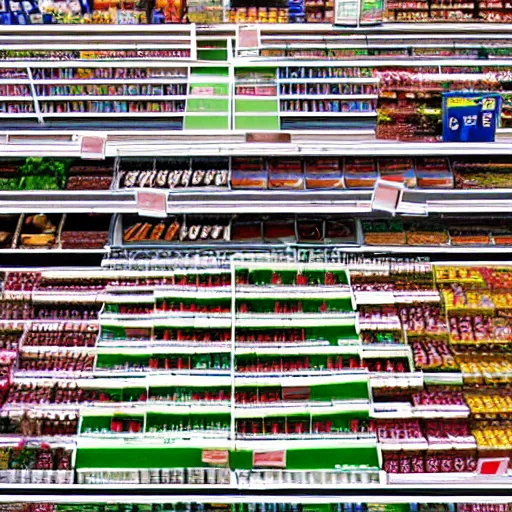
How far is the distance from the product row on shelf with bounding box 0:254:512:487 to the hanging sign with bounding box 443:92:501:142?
29.8 inches

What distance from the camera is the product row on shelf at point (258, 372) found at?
2754 mm

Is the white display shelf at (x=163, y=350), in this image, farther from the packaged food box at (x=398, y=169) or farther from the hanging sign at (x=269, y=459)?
the packaged food box at (x=398, y=169)

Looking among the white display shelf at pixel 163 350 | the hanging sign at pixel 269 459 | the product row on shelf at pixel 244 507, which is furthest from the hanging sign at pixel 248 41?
the product row on shelf at pixel 244 507

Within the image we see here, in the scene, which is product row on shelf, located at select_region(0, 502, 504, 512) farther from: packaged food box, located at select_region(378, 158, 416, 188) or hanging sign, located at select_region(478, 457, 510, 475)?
packaged food box, located at select_region(378, 158, 416, 188)

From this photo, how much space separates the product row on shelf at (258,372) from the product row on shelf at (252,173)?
49 centimetres

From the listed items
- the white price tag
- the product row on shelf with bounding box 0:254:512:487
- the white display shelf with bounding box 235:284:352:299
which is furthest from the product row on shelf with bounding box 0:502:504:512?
the white price tag

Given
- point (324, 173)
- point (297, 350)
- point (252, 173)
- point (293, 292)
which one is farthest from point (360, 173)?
point (297, 350)

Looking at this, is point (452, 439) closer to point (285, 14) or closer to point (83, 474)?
point (83, 474)

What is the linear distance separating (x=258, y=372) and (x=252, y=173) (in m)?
1.27

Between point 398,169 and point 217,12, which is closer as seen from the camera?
point 398,169

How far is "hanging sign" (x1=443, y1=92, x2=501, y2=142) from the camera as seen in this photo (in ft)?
11.1

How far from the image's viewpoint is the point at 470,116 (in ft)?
11.2

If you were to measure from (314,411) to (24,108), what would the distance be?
2934 mm

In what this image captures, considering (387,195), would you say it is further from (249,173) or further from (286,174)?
(249,173)
